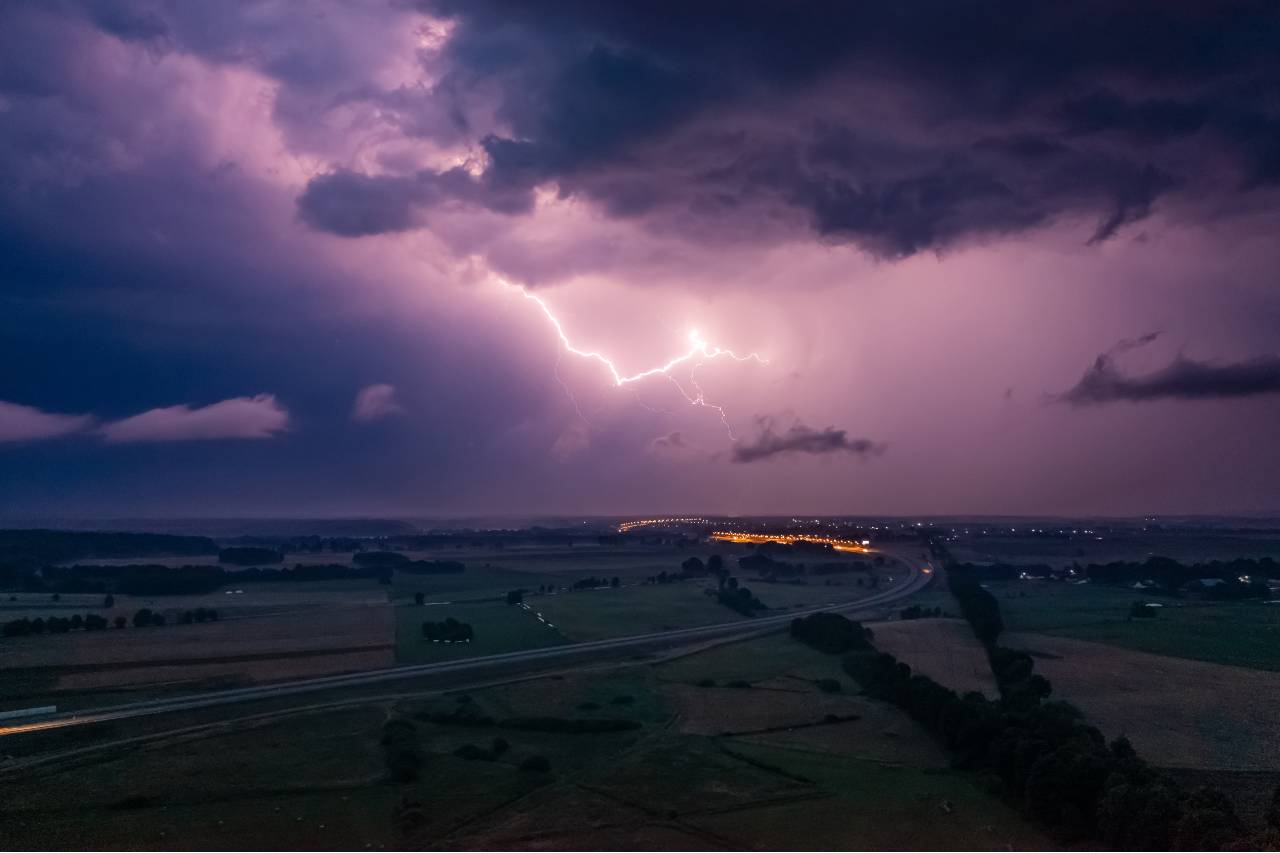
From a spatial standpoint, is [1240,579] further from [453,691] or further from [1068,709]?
[453,691]

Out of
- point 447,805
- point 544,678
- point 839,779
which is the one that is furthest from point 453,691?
point 839,779

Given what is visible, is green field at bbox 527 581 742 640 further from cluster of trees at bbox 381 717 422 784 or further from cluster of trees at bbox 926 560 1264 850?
cluster of trees at bbox 926 560 1264 850

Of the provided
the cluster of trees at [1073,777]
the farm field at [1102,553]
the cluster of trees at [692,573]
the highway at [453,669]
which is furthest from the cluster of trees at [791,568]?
the cluster of trees at [1073,777]

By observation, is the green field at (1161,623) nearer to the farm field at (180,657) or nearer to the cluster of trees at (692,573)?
the cluster of trees at (692,573)

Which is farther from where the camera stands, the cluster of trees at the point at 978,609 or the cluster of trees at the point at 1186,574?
the cluster of trees at the point at 1186,574

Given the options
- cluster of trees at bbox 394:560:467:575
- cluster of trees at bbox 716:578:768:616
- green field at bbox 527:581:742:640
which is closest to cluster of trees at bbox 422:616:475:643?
green field at bbox 527:581:742:640

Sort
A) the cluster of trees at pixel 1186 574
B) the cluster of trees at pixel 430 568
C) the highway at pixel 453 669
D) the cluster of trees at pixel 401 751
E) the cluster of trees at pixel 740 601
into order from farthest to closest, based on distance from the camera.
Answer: the cluster of trees at pixel 430 568 < the cluster of trees at pixel 1186 574 < the cluster of trees at pixel 740 601 < the highway at pixel 453 669 < the cluster of trees at pixel 401 751
